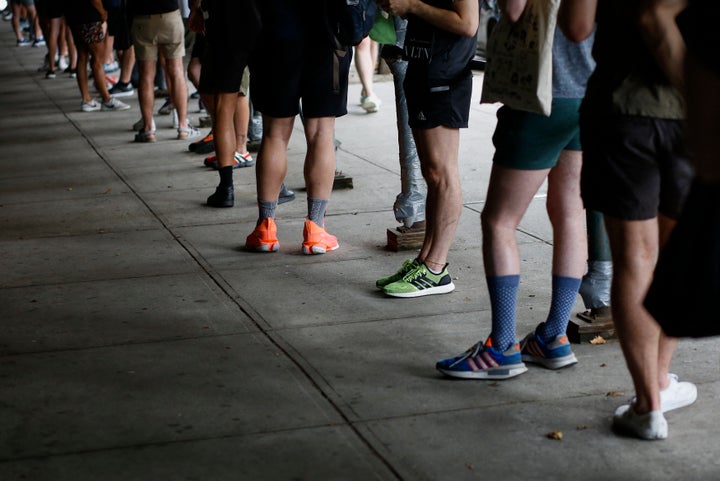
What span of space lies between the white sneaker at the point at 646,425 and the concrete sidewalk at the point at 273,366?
46 millimetres

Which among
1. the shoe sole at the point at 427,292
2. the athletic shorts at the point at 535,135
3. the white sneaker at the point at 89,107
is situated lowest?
the white sneaker at the point at 89,107

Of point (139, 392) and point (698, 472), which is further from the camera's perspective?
point (139, 392)

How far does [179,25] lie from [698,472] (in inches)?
323

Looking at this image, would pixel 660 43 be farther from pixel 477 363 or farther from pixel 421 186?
pixel 421 186

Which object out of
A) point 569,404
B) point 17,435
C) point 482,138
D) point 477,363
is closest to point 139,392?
point 17,435

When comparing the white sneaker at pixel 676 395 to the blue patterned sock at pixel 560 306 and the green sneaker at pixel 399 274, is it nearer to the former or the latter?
the blue patterned sock at pixel 560 306

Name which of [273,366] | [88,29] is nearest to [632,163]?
[273,366]

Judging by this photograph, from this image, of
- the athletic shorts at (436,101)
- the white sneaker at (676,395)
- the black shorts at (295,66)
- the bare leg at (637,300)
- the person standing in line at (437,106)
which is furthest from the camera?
the black shorts at (295,66)

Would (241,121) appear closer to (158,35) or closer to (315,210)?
(158,35)

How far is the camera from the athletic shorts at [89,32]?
1295cm

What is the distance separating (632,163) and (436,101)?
6.32ft

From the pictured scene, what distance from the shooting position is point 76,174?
9773 millimetres

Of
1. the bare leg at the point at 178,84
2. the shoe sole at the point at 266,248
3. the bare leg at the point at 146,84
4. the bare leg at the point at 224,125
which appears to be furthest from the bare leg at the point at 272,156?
the bare leg at the point at 146,84

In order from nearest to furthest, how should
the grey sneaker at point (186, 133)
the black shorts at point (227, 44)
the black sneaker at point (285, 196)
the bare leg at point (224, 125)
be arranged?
the black shorts at point (227, 44) < the bare leg at point (224, 125) < the black sneaker at point (285, 196) < the grey sneaker at point (186, 133)
